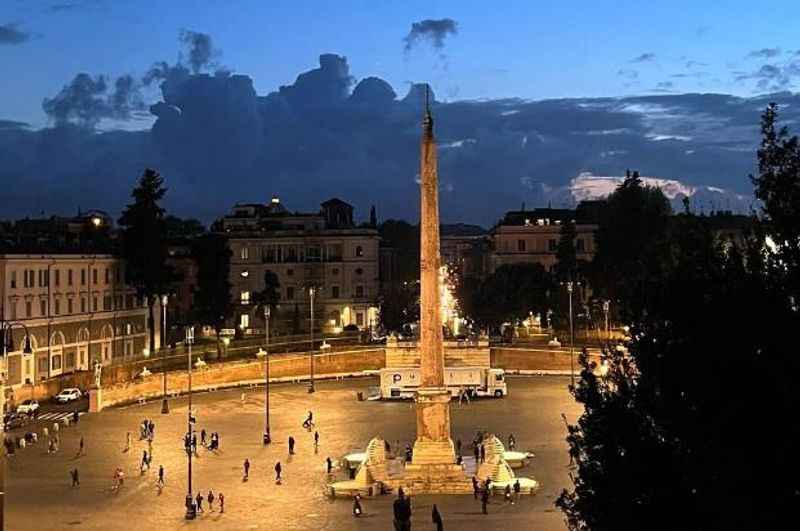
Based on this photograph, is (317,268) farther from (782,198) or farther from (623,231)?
(782,198)

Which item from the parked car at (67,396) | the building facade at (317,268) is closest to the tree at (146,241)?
the parked car at (67,396)

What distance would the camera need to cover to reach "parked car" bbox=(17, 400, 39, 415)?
54094 mm

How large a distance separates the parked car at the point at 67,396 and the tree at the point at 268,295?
84.5 feet

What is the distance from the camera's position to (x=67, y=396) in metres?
59.0

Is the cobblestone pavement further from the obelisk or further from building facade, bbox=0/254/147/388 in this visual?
building facade, bbox=0/254/147/388

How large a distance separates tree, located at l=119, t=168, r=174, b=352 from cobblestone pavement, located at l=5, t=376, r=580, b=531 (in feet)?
34.0

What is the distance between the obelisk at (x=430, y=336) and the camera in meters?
36.3

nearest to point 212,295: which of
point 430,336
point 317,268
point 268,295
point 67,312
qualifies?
point 268,295

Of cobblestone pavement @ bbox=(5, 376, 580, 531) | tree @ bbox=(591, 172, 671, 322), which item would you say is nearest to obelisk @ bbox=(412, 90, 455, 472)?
cobblestone pavement @ bbox=(5, 376, 580, 531)

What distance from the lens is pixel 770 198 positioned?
11133 mm

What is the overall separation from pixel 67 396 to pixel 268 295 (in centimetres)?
3051

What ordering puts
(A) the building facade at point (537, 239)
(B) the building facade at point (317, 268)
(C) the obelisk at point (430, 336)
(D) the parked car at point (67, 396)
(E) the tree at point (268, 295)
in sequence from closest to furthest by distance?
1. (C) the obelisk at point (430, 336)
2. (D) the parked car at point (67, 396)
3. (E) the tree at point (268, 295)
4. (B) the building facade at point (317, 268)
5. (A) the building facade at point (537, 239)

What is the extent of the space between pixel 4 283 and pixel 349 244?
146 feet

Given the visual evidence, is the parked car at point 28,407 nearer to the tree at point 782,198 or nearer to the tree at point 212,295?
the tree at point 212,295
